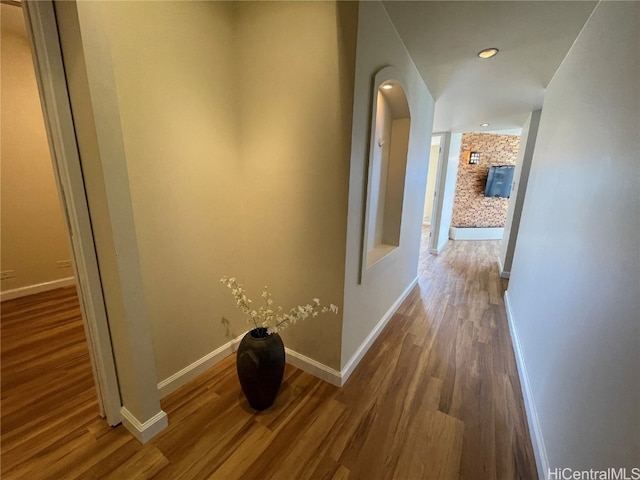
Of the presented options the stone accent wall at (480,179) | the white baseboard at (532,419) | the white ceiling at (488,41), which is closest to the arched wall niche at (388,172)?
the white ceiling at (488,41)

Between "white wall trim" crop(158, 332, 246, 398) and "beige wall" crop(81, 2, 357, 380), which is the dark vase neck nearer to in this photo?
"beige wall" crop(81, 2, 357, 380)

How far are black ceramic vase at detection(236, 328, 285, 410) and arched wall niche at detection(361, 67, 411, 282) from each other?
0.92m

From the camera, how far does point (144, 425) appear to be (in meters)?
1.38

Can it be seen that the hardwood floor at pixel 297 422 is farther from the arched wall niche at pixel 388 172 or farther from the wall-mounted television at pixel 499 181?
the wall-mounted television at pixel 499 181

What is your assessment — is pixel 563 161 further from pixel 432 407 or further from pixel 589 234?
pixel 432 407

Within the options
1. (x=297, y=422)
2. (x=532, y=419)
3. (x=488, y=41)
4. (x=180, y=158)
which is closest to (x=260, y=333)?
(x=297, y=422)

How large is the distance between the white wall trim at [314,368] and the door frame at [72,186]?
3.60 ft

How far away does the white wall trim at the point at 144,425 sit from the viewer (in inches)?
54.2

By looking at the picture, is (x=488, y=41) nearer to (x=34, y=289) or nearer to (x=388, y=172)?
(x=388, y=172)

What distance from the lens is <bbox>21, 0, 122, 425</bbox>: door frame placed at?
1.06 metres

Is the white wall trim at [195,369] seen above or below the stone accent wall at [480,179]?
below

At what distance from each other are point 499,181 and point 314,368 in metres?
6.68

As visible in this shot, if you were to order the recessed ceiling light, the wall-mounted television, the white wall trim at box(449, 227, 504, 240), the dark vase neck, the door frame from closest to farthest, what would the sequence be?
the door frame, the dark vase neck, the recessed ceiling light, the wall-mounted television, the white wall trim at box(449, 227, 504, 240)

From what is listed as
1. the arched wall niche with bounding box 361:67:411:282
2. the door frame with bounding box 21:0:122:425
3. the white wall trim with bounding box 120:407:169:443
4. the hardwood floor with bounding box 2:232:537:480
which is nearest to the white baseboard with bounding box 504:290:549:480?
the hardwood floor with bounding box 2:232:537:480
